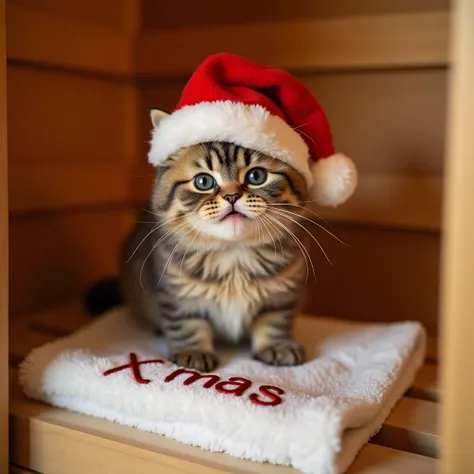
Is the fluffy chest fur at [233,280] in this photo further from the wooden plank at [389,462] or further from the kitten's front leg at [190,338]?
the wooden plank at [389,462]

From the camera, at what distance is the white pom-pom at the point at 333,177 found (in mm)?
1021

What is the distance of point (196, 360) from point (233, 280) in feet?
0.44

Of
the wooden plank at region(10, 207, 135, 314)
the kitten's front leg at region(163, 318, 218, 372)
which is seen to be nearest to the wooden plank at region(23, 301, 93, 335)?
the wooden plank at region(10, 207, 135, 314)

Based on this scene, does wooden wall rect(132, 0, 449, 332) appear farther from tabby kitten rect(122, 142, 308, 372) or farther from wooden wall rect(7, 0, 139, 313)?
tabby kitten rect(122, 142, 308, 372)

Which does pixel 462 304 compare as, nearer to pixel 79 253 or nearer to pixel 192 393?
pixel 192 393

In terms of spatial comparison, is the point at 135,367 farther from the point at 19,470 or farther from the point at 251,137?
the point at 251,137

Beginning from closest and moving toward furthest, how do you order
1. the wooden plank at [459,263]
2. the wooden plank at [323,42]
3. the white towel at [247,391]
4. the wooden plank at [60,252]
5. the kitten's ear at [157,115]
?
the wooden plank at [459,263] → the white towel at [247,391] → the kitten's ear at [157,115] → the wooden plank at [323,42] → the wooden plank at [60,252]

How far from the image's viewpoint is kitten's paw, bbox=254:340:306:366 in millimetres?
1028

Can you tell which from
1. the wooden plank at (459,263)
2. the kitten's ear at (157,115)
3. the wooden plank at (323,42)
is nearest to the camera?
the wooden plank at (459,263)

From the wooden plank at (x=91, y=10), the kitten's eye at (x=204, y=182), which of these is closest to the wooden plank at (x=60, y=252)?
the wooden plank at (x=91, y=10)

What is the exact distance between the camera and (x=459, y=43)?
609 mm

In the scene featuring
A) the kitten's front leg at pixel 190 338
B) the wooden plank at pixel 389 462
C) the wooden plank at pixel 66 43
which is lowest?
the wooden plank at pixel 389 462

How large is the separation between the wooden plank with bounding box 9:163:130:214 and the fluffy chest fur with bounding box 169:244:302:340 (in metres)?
0.40

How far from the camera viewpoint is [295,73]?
1.35 metres
